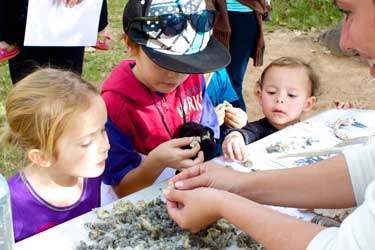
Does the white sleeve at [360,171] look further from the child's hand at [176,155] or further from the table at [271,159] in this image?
the child's hand at [176,155]

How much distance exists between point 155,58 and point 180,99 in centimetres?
24

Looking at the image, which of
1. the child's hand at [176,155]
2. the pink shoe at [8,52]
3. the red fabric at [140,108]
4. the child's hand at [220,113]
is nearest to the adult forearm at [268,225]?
the child's hand at [176,155]

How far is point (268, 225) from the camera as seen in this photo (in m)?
1.09

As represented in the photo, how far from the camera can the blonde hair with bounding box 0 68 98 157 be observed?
1.36m

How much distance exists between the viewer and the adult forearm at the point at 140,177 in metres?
1.58

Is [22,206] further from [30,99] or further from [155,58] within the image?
[155,58]

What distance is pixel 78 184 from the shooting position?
152 cm

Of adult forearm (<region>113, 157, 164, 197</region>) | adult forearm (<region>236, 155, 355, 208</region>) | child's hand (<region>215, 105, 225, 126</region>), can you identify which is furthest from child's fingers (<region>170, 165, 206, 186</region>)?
child's hand (<region>215, 105, 225, 126</region>)

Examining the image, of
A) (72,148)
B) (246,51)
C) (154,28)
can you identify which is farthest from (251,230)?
(246,51)

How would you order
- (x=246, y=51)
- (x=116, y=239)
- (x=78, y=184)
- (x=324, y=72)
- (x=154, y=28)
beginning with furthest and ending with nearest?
Result: (x=324, y=72) → (x=246, y=51) → (x=154, y=28) → (x=78, y=184) → (x=116, y=239)

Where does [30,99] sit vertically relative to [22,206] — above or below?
above

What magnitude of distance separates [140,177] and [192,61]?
1.19 feet

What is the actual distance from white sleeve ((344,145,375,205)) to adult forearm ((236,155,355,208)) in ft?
0.06

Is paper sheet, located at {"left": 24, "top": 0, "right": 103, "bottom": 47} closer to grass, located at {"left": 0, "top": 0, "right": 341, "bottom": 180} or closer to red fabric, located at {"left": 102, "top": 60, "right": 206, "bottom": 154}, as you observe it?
red fabric, located at {"left": 102, "top": 60, "right": 206, "bottom": 154}
